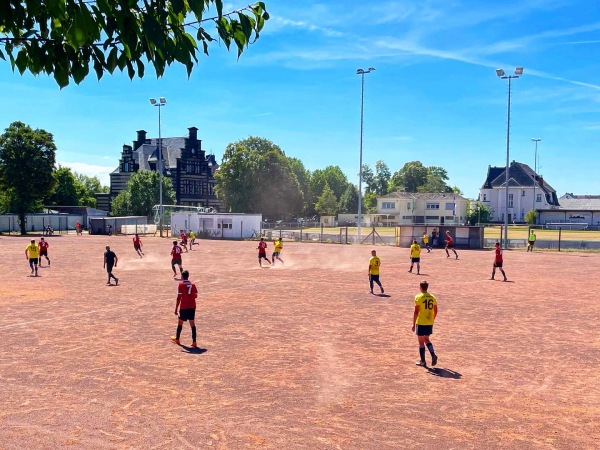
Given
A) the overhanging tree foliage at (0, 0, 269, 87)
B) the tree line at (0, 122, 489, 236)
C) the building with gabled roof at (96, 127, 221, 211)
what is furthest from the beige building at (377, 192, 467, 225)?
the overhanging tree foliage at (0, 0, 269, 87)

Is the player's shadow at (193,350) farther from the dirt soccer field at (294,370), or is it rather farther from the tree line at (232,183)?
the tree line at (232,183)

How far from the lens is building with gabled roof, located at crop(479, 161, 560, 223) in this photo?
11544 centimetres

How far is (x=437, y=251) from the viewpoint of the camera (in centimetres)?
4647

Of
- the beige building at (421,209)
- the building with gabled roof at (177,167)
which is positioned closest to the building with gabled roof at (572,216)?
the beige building at (421,209)

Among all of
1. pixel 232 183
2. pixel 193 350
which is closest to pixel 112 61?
pixel 193 350

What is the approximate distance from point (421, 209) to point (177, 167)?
4925 cm

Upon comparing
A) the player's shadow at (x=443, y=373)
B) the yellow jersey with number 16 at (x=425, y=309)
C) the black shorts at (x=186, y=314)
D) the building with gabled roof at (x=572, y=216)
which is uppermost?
the building with gabled roof at (x=572, y=216)

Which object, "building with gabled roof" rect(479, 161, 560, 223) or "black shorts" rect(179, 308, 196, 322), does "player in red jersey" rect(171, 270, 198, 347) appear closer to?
"black shorts" rect(179, 308, 196, 322)

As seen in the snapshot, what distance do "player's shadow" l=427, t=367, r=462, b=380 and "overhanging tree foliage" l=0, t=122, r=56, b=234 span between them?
68247mm

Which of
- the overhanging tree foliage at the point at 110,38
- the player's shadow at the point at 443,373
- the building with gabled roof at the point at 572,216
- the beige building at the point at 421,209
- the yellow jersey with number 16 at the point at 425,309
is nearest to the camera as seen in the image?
the overhanging tree foliage at the point at 110,38

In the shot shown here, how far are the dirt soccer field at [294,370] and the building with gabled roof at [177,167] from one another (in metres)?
81.7

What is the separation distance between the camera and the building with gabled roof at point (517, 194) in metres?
115

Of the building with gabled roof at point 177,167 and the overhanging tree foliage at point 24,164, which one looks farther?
the building with gabled roof at point 177,167

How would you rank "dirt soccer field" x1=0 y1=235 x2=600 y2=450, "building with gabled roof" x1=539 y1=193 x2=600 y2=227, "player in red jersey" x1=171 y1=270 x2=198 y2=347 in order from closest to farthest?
"dirt soccer field" x1=0 y1=235 x2=600 y2=450
"player in red jersey" x1=171 y1=270 x2=198 y2=347
"building with gabled roof" x1=539 y1=193 x2=600 y2=227
